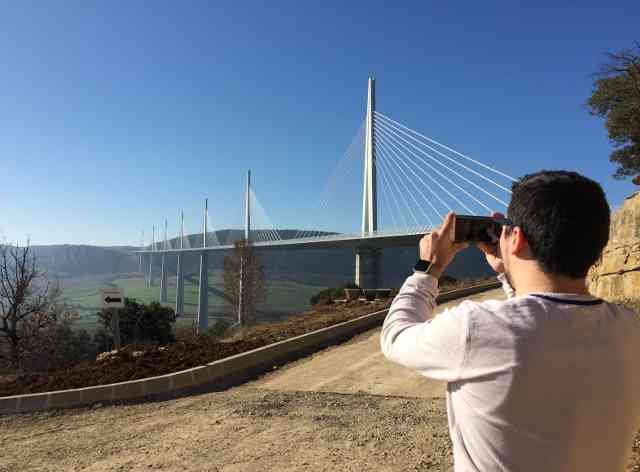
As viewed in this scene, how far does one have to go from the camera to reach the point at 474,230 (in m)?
1.54

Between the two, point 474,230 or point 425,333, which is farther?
point 474,230

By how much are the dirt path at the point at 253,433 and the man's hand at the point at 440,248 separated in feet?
10.9

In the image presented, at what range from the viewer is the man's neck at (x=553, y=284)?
129 centimetres

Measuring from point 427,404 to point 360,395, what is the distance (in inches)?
40.4

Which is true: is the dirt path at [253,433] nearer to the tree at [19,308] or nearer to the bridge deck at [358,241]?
the tree at [19,308]

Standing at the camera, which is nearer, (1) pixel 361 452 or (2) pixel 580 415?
(2) pixel 580 415

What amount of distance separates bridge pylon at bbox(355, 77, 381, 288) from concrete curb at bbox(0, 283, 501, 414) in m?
31.7

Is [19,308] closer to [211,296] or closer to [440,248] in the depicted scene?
[440,248]

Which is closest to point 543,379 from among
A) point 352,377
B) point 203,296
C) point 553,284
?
point 553,284

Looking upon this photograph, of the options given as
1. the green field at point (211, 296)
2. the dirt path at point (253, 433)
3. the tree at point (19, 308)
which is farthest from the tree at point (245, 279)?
the dirt path at point (253, 433)

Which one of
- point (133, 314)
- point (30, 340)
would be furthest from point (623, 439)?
point (133, 314)

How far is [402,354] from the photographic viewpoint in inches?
55.5

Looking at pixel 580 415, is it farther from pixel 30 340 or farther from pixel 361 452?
pixel 30 340

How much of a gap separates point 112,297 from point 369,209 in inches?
1345
